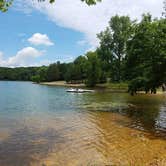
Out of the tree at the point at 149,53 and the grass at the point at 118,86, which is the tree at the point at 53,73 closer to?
the grass at the point at 118,86

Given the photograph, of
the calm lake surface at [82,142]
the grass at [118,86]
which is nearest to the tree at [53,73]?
the grass at [118,86]

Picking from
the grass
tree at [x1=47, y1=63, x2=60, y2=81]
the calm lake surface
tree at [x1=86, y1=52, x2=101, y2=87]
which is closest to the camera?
the calm lake surface

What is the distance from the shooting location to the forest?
61.5 ft

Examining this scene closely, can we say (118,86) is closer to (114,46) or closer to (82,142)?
(114,46)

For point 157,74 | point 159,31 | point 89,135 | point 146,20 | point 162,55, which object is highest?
point 146,20

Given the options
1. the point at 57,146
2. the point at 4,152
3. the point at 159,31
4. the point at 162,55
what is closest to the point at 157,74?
the point at 162,55

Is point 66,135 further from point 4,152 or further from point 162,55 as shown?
point 162,55

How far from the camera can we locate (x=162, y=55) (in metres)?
17.5

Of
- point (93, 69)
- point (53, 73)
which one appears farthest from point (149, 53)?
point (53, 73)

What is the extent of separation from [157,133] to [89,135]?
394 centimetres

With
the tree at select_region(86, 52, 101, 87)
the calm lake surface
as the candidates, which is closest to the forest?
the tree at select_region(86, 52, 101, 87)

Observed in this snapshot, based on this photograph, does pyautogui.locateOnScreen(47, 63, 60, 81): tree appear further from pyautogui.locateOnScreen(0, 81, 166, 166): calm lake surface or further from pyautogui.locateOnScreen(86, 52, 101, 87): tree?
pyautogui.locateOnScreen(0, 81, 166, 166): calm lake surface

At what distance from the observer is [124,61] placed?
135ft

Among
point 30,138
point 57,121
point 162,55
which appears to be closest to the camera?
point 30,138
